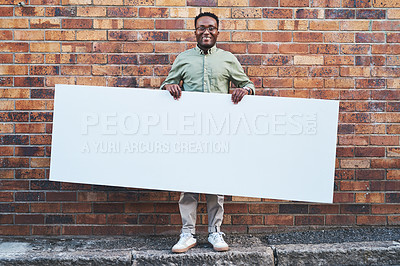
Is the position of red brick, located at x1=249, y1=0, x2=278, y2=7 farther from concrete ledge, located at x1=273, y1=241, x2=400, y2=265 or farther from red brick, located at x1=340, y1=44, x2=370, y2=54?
concrete ledge, located at x1=273, y1=241, x2=400, y2=265

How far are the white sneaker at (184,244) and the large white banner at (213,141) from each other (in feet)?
1.19

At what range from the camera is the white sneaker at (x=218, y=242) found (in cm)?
248

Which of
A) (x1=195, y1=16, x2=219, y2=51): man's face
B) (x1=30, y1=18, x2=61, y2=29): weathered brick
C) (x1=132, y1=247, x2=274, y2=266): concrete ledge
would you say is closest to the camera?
(x1=132, y1=247, x2=274, y2=266): concrete ledge

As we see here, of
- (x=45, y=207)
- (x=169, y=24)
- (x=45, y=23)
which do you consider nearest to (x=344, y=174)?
(x=169, y=24)

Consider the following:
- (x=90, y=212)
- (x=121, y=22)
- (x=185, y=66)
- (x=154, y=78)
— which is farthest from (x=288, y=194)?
(x=121, y=22)

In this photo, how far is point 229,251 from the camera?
2.49m

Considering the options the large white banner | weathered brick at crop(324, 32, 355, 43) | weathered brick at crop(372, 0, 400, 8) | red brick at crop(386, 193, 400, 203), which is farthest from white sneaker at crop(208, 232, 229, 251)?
weathered brick at crop(372, 0, 400, 8)

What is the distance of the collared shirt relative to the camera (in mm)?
2576

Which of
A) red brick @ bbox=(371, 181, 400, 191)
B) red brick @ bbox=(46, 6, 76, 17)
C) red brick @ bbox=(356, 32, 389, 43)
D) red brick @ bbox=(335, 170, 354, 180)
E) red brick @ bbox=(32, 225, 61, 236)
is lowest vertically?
red brick @ bbox=(32, 225, 61, 236)

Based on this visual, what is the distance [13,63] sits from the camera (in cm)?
290

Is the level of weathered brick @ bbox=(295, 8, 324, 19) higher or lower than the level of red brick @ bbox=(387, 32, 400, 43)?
higher

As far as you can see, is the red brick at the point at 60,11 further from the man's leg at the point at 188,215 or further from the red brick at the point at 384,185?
the red brick at the point at 384,185

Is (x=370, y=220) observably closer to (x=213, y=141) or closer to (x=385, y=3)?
(x=213, y=141)

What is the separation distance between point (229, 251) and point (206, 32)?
61.7 inches
